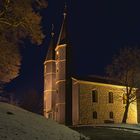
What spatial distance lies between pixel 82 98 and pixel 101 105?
3903mm

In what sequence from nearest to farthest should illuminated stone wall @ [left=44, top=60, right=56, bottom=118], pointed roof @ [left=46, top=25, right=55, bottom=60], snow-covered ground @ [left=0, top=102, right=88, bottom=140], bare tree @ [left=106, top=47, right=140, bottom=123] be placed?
snow-covered ground @ [left=0, top=102, right=88, bottom=140] < bare tree @ [left=106, top=47, right=140, bottom=123] < illuminated stone wall @ [left=44, top=60, right=56, bottom=118] < pointed roof @ [left=46, top=25, right=55, bottom=60]

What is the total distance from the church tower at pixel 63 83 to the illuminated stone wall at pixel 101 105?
403cm

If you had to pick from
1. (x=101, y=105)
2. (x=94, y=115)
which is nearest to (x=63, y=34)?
(x=101, y=105)

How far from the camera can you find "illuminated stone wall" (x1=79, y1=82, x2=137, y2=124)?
2249 inches

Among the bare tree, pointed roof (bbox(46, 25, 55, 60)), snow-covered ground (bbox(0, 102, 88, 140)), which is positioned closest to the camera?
snow-covered ground (bbox(0, 102, 88, 140))

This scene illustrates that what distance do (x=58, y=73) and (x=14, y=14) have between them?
38.0 meters

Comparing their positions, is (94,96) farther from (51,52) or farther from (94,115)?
(51,52)

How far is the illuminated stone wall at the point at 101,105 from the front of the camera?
57.1 m

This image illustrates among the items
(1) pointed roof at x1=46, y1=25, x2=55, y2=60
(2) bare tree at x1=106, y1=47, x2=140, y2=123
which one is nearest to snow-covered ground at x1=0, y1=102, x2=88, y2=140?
(2) bare tree at x1=106, y1=47, x2=140, y2=123

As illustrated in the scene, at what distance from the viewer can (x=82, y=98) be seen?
5709 cm

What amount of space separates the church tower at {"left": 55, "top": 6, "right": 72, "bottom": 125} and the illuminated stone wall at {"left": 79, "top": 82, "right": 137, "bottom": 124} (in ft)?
13.2

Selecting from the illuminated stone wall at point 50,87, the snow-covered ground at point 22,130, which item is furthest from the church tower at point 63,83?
the snow-covered ground at point 22,130

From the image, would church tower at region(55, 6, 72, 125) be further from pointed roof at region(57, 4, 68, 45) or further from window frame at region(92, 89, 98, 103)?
window frame at region(92, 89, 98, 103)

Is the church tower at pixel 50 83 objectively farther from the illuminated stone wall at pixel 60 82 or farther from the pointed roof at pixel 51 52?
the illuminated stone wall at pixel 60 82
